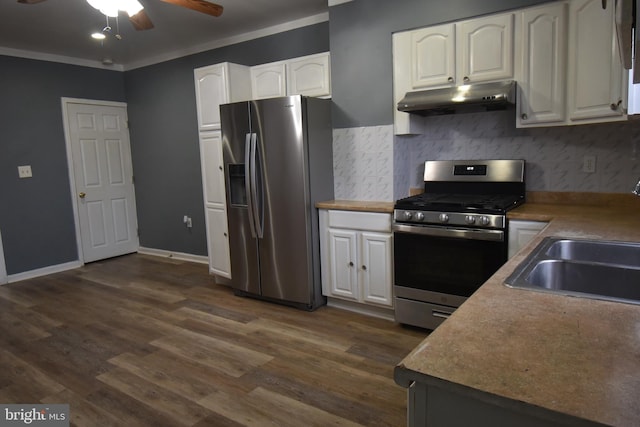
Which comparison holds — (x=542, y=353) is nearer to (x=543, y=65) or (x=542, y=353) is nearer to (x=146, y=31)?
(x=543, y=65)

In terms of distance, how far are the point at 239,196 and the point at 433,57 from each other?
1970mm

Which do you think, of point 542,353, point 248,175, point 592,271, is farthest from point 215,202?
point 542,353

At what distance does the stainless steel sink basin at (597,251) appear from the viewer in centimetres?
158

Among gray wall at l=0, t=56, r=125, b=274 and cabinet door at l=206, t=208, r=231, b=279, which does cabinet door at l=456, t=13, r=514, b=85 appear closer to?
cabinet door at l=206, t=208, r=231, b=279

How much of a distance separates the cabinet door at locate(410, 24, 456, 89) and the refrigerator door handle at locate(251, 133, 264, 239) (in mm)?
1348

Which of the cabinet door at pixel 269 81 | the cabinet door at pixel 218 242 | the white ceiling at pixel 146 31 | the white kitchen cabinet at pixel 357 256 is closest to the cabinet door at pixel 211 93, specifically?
the cabinet door at pixel 269 81

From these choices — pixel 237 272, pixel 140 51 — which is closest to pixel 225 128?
pixel 237 272

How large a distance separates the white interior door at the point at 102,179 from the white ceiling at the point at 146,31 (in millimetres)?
703

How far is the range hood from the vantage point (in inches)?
103

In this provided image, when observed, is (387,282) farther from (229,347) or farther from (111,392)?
(111,392)

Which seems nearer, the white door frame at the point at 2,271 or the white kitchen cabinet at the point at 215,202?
the white kitchen cabinet at the point at 215,202

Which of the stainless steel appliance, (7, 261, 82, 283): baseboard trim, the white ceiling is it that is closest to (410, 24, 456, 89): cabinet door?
the stainless steel appliance

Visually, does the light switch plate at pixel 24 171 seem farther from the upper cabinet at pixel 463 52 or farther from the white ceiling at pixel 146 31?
the upper cabinet at pixel 463 52

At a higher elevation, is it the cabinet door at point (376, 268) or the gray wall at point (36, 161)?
the gray wall at point (36, 161)
